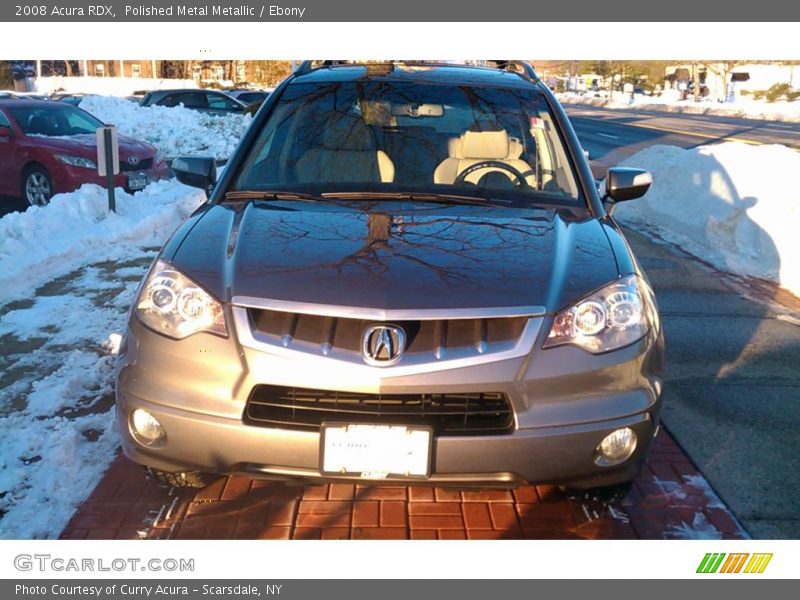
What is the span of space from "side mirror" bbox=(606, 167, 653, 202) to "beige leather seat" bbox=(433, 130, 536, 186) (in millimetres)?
470

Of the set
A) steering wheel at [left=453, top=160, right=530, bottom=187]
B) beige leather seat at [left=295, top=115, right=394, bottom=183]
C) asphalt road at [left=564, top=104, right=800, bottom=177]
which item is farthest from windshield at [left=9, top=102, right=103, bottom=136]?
asphalt road at [left=564, top=104, right=800, bottom=177]

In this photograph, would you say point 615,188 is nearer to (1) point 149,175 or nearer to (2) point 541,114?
(2) point 541,114

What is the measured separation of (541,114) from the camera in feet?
14.5

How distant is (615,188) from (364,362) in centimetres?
216

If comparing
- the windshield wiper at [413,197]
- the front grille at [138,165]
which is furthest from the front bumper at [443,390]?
the front grille at [138,165]

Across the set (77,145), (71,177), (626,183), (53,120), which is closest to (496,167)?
(626,183)

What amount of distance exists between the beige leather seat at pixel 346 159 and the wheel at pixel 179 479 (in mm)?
1547

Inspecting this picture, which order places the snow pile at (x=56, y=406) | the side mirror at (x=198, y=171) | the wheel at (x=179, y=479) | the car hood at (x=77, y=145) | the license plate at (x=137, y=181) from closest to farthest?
the wheel at (x=179, y=479) → the snow pile at (x=56, y=406) → the side mirror at (x=198, y=171) → the car hood at (x=77, y=145) → the license plate at (x=137, y=181)

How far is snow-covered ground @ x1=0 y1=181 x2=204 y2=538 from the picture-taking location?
3.45 metres

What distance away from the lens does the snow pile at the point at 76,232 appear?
6812 mm

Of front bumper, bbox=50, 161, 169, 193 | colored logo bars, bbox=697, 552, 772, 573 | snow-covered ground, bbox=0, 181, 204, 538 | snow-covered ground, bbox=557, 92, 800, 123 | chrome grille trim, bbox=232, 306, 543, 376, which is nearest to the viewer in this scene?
chrome grille trim, bbox=232, 306, 543, 376

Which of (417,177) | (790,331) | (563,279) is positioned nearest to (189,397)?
(563,279)

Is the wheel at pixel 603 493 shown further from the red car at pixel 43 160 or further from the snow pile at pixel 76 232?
the red car at pixel 43 160

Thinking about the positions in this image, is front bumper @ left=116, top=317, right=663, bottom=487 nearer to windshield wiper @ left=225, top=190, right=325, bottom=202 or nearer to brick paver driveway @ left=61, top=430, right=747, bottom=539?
brick paver driveway @ left=61, top=430, right=747, bottom=539
